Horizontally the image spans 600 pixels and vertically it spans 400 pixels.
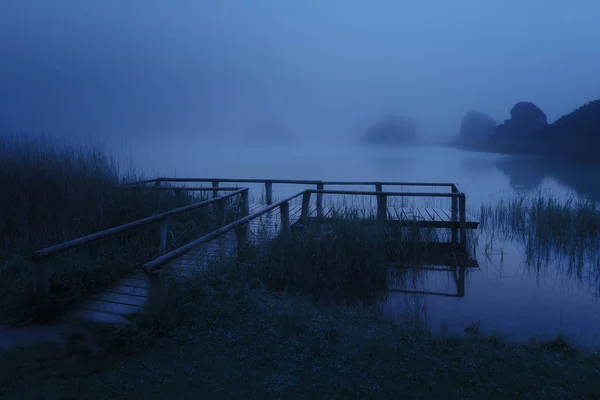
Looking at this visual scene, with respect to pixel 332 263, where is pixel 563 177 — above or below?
below

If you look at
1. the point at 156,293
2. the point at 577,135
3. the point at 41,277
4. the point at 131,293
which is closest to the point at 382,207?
the point at 131,293

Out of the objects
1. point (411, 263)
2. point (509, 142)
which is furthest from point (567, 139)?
point (411, 263)

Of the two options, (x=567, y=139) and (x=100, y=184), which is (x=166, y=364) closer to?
(x=100, y=184)

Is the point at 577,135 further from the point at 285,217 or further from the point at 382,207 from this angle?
the point at 285,217

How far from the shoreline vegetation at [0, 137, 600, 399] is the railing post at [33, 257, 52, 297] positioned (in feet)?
0.49

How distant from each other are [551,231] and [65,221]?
9018 millimetres

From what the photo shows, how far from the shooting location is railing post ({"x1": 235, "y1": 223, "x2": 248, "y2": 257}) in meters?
5.34

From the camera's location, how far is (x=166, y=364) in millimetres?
3043

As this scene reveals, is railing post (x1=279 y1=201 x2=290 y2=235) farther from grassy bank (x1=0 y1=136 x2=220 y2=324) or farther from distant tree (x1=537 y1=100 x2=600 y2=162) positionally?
distant tree (x1=537 y1=100 x2=600 y2=162)

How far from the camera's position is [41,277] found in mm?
3896

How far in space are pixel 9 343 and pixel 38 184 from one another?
3.98 meters

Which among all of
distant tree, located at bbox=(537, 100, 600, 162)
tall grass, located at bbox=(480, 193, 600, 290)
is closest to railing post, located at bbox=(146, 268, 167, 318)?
tall grass, located at bbox=(480, 193, 600, 290)

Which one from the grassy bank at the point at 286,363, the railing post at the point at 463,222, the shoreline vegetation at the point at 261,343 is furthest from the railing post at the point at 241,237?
the railing post at the point at 463,222

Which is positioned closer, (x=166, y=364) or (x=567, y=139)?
(x=166, y=364)
